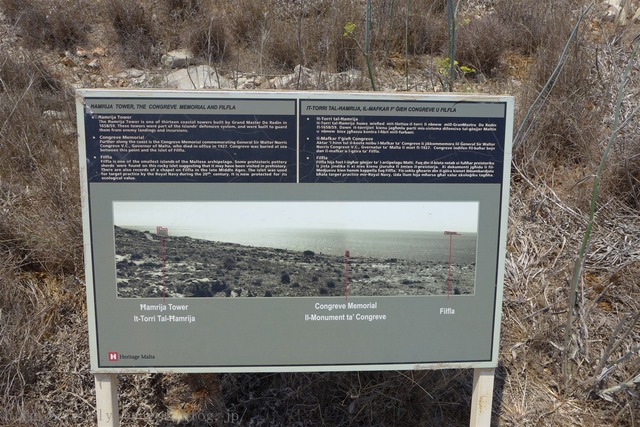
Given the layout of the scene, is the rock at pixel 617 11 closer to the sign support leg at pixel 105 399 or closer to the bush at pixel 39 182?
the bush at pixel 39 182

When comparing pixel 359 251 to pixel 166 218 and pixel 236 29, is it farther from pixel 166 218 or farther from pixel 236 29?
pixel 236 29

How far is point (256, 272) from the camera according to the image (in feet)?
8.35

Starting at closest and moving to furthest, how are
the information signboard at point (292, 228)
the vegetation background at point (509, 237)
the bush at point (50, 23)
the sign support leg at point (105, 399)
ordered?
the information signboard at point (292, 228) < the sign support leg at point (105, 399) < the vegetation background at point (509, 237) < the bush at point (50, 23)

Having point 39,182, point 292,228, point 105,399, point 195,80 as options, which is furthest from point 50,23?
point 292,228

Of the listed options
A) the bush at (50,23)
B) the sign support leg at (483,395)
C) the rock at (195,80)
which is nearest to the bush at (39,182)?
the rock at (195,80)

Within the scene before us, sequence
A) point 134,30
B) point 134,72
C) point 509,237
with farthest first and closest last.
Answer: point 134,30
point 134,72
point 509,237

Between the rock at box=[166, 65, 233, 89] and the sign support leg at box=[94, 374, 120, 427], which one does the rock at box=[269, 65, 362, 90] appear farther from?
the sign support leg at box=[94, 374, 120, 427]

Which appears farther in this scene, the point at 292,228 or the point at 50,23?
the point at 50,23

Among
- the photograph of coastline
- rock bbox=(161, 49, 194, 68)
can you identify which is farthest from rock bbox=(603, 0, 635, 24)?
the photograph of coastline

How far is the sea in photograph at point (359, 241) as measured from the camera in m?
2.49

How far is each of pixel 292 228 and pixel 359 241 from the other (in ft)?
0.97

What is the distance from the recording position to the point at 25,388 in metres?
3.14

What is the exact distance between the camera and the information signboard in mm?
2445

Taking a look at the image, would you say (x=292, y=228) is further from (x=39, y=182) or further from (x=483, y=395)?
(x=39, y=182)
